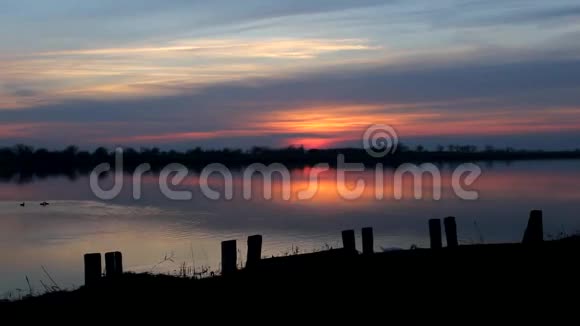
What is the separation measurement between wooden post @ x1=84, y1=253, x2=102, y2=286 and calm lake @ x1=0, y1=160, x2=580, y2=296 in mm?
7555

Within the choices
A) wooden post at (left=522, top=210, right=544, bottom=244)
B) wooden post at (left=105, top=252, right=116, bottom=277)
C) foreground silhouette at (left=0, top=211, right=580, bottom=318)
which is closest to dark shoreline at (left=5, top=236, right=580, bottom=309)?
foreground silhouette at (left=0, top=211, right=580, bottom=318)

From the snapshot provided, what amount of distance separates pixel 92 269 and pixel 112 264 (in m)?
0.61

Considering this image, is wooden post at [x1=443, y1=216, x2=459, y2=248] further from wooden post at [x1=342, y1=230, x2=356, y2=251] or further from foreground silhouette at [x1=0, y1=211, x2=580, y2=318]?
wooden post at [x1=342, y1=230, x2=356, y2=251]

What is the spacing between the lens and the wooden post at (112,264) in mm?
10827

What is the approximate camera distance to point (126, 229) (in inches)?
1260

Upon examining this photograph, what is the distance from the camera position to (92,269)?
408 inches

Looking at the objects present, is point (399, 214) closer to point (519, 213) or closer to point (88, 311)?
point (519, 213)

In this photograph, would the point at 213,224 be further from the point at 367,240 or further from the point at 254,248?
the point at 254,248

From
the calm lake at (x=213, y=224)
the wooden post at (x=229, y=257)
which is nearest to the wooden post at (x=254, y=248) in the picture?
the wooden post at (x=229, y=257)

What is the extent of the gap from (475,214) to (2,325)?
96.2ft

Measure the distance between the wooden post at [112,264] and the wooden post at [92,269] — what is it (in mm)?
352

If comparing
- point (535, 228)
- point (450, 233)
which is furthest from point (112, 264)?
point (535, 228)

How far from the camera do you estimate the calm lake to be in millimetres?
23000

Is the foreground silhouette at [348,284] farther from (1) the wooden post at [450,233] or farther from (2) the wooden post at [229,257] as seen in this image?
(1) the wooden post at [450,233]
